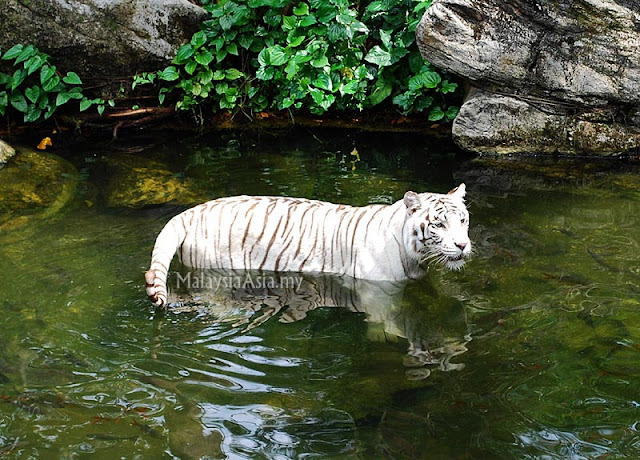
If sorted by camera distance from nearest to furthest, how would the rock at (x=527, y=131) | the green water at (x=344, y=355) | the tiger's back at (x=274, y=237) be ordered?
the green water at (x=344, y=355), the tiger's back at (x=274, y=237), the rock at (x=527, y=131)

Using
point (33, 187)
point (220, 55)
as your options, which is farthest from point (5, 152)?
point (220, 55)

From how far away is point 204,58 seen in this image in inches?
317

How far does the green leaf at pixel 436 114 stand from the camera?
7.79m

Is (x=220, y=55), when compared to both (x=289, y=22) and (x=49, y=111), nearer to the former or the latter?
(x=289, y=22)

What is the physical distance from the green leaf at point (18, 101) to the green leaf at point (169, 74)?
4.46ft

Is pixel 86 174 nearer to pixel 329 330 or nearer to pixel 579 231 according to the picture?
pixel 329 330

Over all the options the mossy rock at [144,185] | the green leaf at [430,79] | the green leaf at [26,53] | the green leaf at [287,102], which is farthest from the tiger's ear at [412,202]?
the green leaf at [26,53]

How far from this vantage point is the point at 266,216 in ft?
16.2

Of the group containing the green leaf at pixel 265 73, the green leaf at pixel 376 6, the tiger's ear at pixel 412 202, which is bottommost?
the tiger's ear at pixel 412 202

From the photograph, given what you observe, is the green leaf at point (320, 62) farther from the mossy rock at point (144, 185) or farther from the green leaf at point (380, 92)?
the mossy rock at point (144, 185)

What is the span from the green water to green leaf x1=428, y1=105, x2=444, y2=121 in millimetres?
1893

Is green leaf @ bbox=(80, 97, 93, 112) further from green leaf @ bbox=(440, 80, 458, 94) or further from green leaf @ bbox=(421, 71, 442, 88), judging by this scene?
green leaf @ bbox=(440, 80, 458, 94)

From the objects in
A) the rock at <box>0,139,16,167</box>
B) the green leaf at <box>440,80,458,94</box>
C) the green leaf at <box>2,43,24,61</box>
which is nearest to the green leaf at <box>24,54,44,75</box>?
the green leaf at <box>2,43,24,61</box>

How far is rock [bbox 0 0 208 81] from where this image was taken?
311 inches
